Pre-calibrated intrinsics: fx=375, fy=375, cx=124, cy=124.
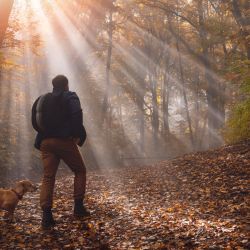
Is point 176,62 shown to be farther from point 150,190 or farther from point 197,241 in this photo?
point 197,241

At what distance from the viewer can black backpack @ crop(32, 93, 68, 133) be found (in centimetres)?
648

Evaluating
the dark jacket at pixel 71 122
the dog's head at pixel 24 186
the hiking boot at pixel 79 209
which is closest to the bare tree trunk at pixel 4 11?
the dark jacket at pixel 71 122

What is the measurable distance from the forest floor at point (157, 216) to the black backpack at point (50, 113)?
1741 mm

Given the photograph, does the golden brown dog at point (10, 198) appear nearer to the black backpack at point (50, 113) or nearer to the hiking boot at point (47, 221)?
the hiking boot at point (47, 221)

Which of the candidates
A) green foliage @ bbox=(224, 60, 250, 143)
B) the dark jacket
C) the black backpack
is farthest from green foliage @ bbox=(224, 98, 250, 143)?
the black backpack

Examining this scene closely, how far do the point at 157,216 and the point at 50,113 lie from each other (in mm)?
2761

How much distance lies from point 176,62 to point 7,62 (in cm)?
2712

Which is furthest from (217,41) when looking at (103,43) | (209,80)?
(103,43)

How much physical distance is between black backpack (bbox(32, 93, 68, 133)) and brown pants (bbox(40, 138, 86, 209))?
250mm

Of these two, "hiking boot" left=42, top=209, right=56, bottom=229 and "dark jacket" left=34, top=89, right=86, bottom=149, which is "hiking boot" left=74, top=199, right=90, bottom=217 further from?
"dark jacket" left=34, top=89, right=86, bottom=149

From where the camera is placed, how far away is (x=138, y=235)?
582 cm

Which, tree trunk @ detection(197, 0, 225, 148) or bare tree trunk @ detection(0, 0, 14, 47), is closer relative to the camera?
bare tree trunk @ detection(0, 0, 14, 47)

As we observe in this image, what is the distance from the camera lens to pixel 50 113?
650 centimetres

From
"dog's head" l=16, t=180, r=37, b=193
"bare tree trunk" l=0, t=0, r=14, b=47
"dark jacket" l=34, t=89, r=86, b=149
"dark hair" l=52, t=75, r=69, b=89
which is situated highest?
"bare tree trunk" l=0, t=0, r=14, b=47
